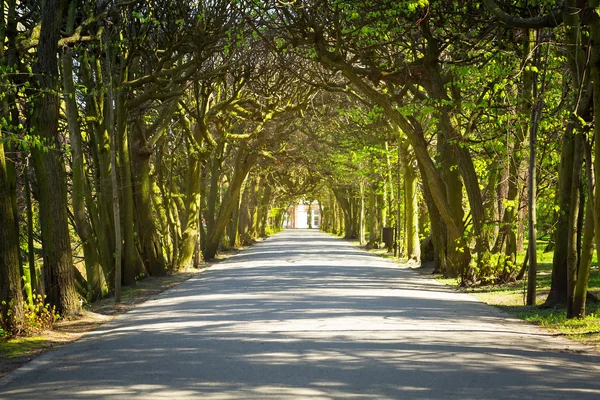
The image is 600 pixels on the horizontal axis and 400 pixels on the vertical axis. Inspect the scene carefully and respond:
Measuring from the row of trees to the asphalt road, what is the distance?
6.34 ft

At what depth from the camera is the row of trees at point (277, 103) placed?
1419 cm

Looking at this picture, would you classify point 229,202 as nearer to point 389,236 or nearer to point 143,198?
point 389,236

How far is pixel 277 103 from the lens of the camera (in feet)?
120

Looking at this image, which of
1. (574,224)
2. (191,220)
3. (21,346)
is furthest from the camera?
(191,220)

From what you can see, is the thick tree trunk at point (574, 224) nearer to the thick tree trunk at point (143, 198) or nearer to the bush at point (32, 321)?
the bush at point (32, 321)

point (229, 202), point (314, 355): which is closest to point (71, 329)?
point (314, 355)

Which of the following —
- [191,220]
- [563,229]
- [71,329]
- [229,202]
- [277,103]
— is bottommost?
[71,329]

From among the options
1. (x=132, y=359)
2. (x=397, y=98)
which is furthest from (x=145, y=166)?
(x=132, y=359)

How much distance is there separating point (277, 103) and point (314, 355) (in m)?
26.7

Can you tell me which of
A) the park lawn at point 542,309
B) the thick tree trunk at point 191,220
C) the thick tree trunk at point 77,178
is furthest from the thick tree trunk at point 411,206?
the thick tree trunk at point 77,178

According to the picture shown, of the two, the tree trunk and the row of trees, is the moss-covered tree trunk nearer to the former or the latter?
the row of trees

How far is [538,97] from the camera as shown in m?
16.2

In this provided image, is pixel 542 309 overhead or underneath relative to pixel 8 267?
underneath

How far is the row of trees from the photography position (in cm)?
1419
